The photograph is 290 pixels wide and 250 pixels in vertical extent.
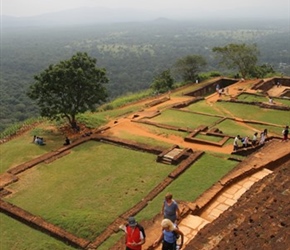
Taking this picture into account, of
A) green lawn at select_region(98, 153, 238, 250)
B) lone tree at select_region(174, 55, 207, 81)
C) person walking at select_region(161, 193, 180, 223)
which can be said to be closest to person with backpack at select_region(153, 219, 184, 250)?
person walking at select_region(161, 193, 180, 223)

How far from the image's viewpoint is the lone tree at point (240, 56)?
40.4 m

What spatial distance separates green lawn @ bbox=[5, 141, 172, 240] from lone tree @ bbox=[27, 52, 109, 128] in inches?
234

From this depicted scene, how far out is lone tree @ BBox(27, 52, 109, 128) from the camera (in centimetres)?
2323

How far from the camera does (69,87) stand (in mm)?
23625

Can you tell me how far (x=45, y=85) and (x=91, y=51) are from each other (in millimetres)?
146245

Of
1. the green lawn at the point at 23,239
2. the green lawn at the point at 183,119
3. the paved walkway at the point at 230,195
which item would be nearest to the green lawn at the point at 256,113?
the green lawn at the point at 183,119

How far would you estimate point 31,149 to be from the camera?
20891mm

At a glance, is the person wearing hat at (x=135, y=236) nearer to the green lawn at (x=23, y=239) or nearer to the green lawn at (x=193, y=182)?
the green lawn at (x=193, y=182)

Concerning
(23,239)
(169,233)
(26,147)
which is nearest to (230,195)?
(169,233)

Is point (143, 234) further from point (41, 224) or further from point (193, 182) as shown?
point (193, 182)

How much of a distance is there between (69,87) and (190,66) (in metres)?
20.9

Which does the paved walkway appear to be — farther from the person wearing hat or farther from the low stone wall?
the low stone wall

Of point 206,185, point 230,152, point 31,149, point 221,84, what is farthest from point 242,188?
point 221,84

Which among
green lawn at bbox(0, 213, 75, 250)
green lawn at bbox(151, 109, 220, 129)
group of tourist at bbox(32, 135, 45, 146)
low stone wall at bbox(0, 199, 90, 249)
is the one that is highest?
low stone wall at bbox(0, 199, 90, 249)
